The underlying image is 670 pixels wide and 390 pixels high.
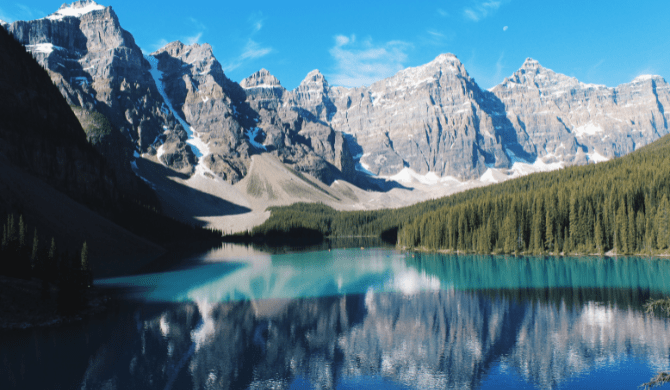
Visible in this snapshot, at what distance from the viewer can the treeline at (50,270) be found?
37938 millimetres

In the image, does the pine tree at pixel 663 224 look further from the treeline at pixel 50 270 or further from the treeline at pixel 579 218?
the treeline at pixel 50 270

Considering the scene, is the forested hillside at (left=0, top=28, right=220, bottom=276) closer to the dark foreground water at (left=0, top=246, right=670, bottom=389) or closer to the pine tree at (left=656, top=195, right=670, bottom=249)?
the dark foreground water at (left=0, top=246, right=670, bottom=389)

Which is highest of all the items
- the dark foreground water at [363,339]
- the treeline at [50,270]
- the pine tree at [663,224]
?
the pine tree at [663,224]

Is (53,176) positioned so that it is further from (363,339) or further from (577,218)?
(577,218)

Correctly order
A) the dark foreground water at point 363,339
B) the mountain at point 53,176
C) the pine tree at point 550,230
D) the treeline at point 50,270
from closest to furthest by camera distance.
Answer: the dark foreground water at point 363,339, the treeline at point 50,270, the mountain at point 53,176, the pine tree at point 550,230

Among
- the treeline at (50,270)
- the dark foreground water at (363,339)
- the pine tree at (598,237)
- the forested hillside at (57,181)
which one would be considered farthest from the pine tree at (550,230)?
the treeline at (50,270)

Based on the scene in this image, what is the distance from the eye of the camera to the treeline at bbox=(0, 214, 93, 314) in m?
37.9

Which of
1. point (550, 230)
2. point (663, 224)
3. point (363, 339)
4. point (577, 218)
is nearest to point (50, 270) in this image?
point (363, 339)

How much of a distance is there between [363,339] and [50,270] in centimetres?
3162

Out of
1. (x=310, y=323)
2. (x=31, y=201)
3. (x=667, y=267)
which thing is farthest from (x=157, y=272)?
(x=667, y=267)

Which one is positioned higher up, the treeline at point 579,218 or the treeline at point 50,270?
the treeline at point 579,218

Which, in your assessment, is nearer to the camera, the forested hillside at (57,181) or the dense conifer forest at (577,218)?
the forested hillside at (57,181)

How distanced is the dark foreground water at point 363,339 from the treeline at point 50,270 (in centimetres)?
279

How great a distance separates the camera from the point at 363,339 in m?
31.2
